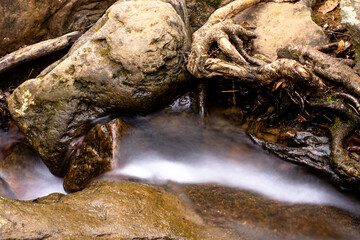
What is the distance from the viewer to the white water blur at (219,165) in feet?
12.3

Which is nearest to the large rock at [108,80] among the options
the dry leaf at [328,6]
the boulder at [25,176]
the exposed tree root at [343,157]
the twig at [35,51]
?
the boulder at [25,176]

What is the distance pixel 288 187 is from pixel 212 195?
107 cm

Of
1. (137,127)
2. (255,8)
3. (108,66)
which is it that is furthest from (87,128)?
(255,8)

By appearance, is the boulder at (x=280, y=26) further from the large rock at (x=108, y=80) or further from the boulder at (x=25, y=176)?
the boulder at (x=25, y=176)

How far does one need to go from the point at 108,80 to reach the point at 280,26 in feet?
10.8

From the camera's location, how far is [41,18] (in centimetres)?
597

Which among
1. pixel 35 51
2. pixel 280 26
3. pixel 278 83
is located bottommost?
pixel 278 83

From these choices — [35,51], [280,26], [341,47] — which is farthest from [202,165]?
[35,51]

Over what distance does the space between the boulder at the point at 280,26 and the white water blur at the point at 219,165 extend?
5.76 feet

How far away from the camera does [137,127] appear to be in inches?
186

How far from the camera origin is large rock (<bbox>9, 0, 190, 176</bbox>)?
430 centimetres

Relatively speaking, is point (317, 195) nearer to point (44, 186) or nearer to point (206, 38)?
point (206, 38)

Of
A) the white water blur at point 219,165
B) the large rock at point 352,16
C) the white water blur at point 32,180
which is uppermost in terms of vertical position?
the large rock at point 352,16

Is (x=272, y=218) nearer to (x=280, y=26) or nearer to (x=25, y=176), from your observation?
(x=280, y=26)
